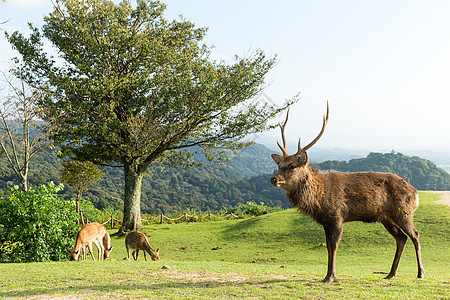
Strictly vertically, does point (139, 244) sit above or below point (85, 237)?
below

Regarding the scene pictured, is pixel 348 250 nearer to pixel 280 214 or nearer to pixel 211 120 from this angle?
pixel 280 214

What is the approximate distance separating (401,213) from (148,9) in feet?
54.5

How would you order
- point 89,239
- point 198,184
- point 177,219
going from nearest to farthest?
1. point 89,239
2. point 177,219
3. point 198,184

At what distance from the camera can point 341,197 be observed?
6312 mm

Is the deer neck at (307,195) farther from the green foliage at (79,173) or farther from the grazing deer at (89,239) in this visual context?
the green foliage at (79,173)

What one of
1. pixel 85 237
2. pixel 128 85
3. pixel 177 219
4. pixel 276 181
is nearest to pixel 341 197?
pixel 276 181

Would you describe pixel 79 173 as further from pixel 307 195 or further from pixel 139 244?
pixel 307 195

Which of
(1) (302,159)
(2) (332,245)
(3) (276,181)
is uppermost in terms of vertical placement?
(1) (302,159)

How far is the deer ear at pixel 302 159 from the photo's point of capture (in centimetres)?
619

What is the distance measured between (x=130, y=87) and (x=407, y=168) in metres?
62.1

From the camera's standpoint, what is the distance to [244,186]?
267 ft

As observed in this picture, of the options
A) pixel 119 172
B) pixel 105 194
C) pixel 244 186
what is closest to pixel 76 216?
pixel 105 194

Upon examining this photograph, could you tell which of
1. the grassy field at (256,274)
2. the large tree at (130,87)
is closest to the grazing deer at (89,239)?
the grassy field at (256,274)

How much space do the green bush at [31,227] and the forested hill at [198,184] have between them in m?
37.2
